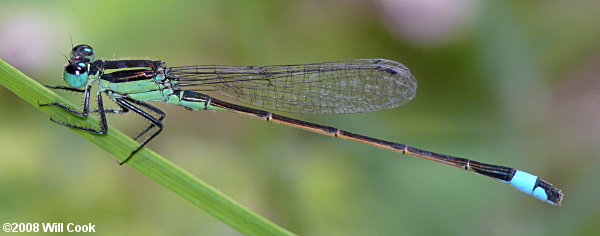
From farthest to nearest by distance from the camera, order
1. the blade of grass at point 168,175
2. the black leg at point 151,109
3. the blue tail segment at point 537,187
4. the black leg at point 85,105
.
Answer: the black leg at point 151,109, the blue tail segment at point 537,187, the black leg at point 85,105, the blade of grass at point 168,175

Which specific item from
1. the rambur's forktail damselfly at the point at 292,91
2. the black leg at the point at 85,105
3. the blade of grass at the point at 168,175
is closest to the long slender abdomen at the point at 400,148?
the rambur's forktail damselfly at the point at 292,91

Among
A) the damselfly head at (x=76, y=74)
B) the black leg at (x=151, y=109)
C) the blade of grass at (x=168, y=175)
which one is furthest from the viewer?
the black leg at (x=151, y=109)

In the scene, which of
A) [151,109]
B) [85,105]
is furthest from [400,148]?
[85,105]

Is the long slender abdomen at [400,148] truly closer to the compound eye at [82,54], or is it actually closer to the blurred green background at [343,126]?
the blurred green background at [343,126]

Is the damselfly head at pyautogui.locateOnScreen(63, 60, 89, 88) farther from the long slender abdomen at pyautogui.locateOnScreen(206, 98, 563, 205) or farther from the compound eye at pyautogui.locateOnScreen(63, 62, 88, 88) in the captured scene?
the long slender abdomen at pyautogui.locateOnScreen(206, 98, 563, 205)

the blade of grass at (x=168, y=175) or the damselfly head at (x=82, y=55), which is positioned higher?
the damselfly head at (x=82, y=55)

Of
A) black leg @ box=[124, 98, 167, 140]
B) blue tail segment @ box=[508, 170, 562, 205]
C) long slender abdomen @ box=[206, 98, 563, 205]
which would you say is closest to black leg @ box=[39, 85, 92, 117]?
black leg @ box=[124, 98, 167, 140]

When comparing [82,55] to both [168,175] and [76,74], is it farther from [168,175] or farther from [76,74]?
[168,175]
